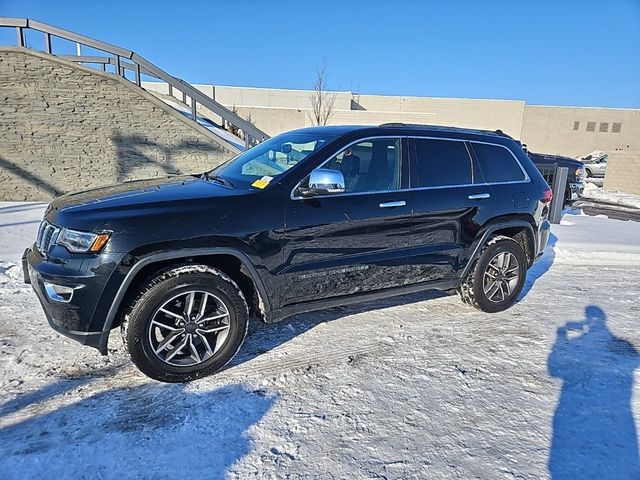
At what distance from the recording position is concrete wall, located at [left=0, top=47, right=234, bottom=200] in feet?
32.2

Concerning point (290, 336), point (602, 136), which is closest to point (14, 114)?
point (290, 336)

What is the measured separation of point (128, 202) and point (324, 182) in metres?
1.40

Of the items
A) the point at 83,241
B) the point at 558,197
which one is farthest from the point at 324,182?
the point at 558,197

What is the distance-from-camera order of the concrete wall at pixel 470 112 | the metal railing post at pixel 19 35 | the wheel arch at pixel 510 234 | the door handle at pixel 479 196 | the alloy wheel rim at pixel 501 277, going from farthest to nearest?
1. the concrete wall at pixel 470 112
2. the metal railing post at pixel 19 35
3. the alloy wheel rim at pixel 501 277
4. the wheel arch at pixel 510 234
5. the door handle at pixel 479 196

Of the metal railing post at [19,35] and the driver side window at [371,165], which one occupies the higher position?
the metal railing post at [19,35]

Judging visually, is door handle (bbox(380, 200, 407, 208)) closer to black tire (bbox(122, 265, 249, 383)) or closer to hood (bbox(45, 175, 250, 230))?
hood (bbox(45, 175, 250, 230))

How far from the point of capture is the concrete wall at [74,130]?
9.80m

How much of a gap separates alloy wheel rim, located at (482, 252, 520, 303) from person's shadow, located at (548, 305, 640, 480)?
2.12 ft

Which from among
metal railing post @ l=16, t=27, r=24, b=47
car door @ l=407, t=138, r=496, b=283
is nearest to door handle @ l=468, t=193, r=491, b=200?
car door @ l=407, t=138, r=496, b=283

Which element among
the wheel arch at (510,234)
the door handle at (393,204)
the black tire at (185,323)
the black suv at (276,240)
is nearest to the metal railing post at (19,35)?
the black suv at (276,240)

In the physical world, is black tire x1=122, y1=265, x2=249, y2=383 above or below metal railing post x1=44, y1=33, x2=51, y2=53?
below

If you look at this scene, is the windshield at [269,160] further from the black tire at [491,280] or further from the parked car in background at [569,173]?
the parked car in background at [569,173]

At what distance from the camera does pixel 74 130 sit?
10.2 m

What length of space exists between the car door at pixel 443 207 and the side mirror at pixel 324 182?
2.99 feet
